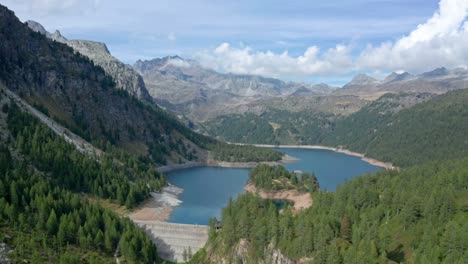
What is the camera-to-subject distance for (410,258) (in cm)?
8788

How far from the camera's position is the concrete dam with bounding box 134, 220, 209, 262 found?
126438mm

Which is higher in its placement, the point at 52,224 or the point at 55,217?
the point at 55,217

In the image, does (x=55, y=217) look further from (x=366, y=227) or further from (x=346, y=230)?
(x=366, y=227)

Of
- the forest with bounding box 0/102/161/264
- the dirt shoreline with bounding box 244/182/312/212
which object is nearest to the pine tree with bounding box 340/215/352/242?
the forest with bounding box 0/102/161/264

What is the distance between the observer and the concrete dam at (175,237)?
126 metres

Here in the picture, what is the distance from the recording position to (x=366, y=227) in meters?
97.2

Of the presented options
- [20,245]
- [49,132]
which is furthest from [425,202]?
[49,132]

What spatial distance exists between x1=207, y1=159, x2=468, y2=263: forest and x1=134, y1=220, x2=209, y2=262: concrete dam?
32.4 feet

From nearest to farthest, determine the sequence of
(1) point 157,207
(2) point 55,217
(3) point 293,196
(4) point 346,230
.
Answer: (4) point 346,230, (2) point 55,217, (1) point 157,207, (3) point 293,196

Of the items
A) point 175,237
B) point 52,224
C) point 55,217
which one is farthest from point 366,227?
point 55,217

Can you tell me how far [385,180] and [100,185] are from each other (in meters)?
105

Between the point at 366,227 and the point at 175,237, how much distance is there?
197 ft

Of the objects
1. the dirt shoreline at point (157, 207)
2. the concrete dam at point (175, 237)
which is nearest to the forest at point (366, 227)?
the concrete dam at point (175, 237)

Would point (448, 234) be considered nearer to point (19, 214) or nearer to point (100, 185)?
point (19, 214)
